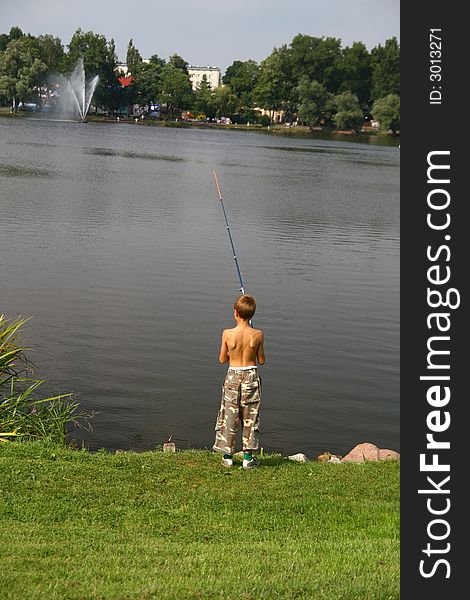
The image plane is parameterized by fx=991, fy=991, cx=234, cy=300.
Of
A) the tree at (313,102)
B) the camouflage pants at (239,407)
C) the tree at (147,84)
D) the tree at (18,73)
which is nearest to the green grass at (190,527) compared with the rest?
the camouflage pants at (239,407)

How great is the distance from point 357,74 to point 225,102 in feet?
75.0

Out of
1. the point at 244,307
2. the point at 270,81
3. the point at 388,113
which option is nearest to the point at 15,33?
the point at 270,81

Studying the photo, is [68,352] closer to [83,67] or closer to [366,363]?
[366,363]

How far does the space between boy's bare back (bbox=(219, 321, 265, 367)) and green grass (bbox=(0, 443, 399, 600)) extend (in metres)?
0.98

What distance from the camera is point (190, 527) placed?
710cm

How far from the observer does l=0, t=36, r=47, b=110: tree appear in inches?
5482

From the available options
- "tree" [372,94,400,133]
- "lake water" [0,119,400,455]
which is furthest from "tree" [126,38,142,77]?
"lake water" [0,119,400,455]

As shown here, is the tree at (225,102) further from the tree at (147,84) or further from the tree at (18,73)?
the tree at (18,73)

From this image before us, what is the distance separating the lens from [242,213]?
36.5 metres

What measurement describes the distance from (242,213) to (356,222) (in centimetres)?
428

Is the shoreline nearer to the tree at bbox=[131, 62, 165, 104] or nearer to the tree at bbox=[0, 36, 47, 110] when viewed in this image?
the tree at bbox=[0, 36, 47, 110]

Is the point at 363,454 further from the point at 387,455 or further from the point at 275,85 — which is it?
the point at 275,85

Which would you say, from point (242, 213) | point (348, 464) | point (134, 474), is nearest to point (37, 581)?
point (134, 474)

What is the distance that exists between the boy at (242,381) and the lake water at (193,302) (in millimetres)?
2891
